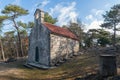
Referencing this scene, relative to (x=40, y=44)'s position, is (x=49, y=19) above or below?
above

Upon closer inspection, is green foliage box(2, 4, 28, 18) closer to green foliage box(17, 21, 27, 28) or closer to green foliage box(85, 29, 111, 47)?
green foliage box(17, 21, 27, 28)

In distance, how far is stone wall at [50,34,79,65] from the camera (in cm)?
2677

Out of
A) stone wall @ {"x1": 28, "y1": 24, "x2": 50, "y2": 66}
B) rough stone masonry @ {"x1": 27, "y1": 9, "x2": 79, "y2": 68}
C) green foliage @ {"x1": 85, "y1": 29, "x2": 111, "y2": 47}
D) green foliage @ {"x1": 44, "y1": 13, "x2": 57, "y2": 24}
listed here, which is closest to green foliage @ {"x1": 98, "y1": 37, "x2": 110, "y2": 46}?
green foliage @ {"x1": 85, "y1": 29, "x2": 111, "y2": 47}

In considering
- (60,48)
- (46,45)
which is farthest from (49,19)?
(46,45)

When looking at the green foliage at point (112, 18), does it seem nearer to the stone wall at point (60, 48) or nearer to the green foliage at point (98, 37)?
the green foliage at point (98, 37)

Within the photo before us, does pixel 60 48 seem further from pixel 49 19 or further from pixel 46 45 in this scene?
pixel 49 19

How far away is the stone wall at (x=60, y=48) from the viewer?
2677 centimetres

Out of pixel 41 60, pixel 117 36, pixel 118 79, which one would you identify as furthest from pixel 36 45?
pixel 117 36

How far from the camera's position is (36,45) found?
2900 centimetres

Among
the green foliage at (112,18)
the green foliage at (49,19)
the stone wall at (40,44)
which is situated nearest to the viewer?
the stone wall at (40,44)

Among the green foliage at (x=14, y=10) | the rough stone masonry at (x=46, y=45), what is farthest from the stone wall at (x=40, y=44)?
the green foliage at (x=14, y=10)

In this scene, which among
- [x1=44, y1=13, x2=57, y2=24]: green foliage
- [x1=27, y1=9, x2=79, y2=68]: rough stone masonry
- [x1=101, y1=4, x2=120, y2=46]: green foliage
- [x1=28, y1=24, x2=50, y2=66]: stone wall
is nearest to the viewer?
[x1=27, y1=9, x2=79, y2=68]: rough stone masonry

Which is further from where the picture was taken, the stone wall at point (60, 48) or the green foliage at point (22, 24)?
the green foliage at point (22, 24)

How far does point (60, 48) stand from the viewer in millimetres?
28422
